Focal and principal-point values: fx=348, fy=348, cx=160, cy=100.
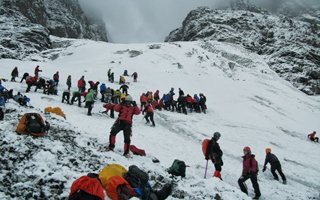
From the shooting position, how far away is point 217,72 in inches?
2009

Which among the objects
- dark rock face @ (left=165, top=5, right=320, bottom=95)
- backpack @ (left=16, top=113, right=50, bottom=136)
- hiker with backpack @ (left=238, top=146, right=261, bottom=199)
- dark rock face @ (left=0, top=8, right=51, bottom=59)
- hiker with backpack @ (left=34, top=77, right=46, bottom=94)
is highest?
dark rock face @ (left=165, top=5, right=320, bottom=95)

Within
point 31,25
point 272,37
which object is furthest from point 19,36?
point 272,37

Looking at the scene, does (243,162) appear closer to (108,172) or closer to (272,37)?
(108,172)

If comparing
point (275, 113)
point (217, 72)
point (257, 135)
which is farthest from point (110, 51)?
point (257, 135)

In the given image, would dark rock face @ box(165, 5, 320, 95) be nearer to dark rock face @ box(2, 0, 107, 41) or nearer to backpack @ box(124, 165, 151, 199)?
dark rock face @ box(2, 0, 107, 41)

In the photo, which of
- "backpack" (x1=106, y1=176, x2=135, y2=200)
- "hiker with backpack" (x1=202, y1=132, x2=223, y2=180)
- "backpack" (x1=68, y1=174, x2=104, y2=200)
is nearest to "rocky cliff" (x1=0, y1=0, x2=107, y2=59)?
"hiker with backpack" (x1=202, y1=132, x2=223, y2=180)

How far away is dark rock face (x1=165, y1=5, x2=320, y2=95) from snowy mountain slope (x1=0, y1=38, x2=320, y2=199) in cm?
1092

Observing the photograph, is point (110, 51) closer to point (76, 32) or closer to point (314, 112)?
point (314, 112)

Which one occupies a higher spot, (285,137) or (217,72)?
(217,72)

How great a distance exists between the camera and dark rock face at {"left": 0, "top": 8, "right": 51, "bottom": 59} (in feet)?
186

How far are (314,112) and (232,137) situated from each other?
22481 mm

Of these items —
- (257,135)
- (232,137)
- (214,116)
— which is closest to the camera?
(232,137)

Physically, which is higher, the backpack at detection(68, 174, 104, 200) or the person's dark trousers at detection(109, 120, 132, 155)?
the person's dark trousers at detection(109, 120, 132, 155)

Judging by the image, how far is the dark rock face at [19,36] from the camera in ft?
186
